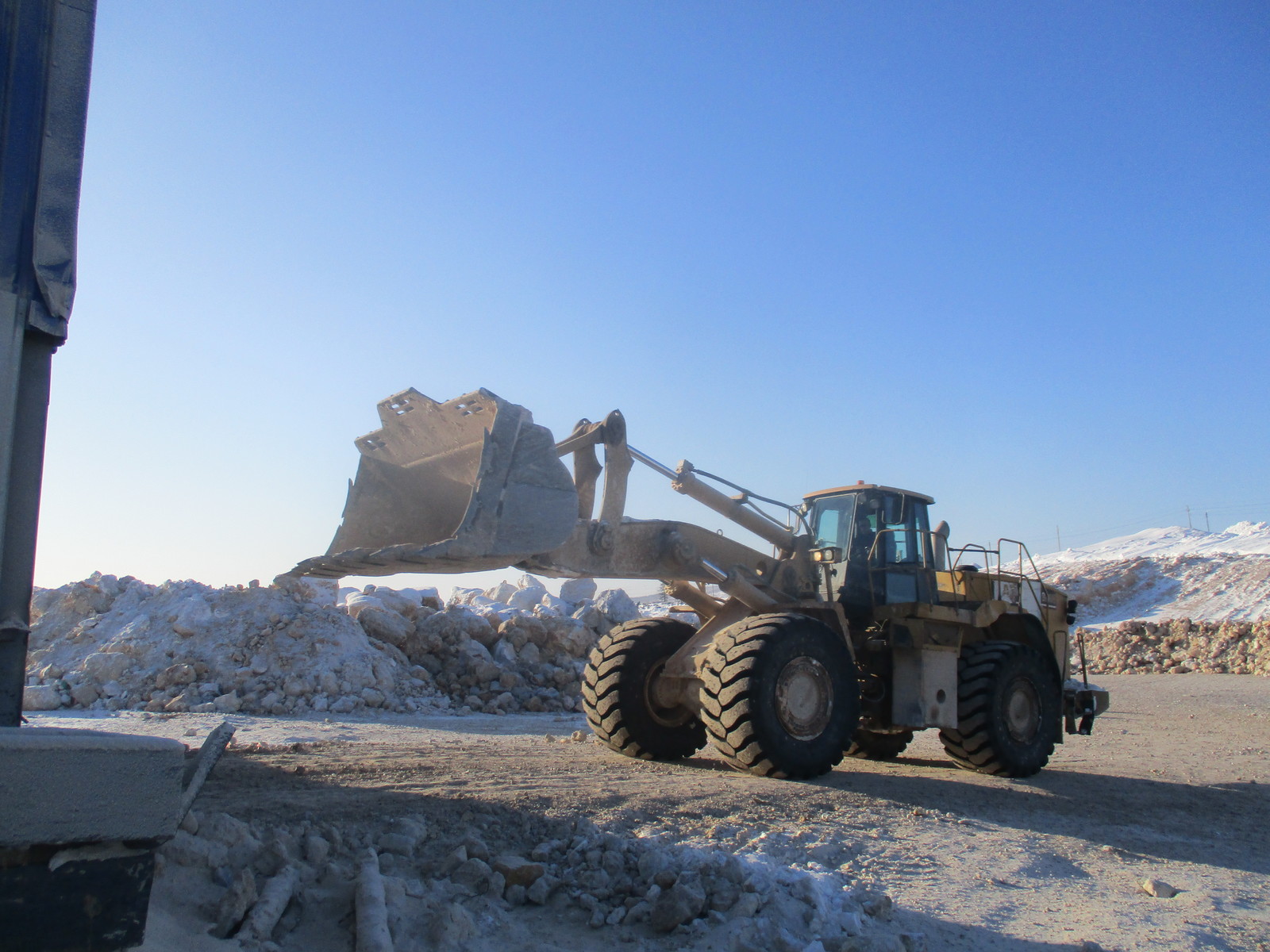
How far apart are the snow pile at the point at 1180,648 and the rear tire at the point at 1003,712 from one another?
63.4 ft

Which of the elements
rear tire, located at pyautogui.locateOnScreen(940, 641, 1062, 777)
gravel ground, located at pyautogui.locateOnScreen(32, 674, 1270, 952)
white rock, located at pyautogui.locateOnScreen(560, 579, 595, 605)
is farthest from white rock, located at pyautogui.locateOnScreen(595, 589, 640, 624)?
rear tire, located at pyautogui.locateOnScreen(940, 641, 1062, 777)

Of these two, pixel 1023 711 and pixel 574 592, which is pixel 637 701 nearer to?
pixel 1023 711

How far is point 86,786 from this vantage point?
315 centimetres

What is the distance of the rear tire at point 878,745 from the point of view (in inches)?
454

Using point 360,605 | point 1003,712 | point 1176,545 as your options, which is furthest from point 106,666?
point 1176,545

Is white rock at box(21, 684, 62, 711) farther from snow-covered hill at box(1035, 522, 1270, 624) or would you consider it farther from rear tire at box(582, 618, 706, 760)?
snow-covered hill at box(1035, 522, 1270, 624)

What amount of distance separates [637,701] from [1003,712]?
13.6ft

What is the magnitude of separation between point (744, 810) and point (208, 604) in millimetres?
12509

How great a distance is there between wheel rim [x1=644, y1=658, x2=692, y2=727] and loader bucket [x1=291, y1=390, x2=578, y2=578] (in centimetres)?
352

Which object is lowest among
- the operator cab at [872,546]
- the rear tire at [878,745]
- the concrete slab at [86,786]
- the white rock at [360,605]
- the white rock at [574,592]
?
the rear tire at [878,745]

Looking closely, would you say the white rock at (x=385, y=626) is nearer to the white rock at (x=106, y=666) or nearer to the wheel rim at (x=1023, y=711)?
the white rock at (x=106, y=666)

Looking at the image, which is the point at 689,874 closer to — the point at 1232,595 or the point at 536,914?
the point at 536,914

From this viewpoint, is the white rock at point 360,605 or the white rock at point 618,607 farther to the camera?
the white rock at point 618,607

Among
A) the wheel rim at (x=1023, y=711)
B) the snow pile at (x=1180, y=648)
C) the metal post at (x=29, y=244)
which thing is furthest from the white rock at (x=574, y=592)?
the metal post at (x=29, y=244)
